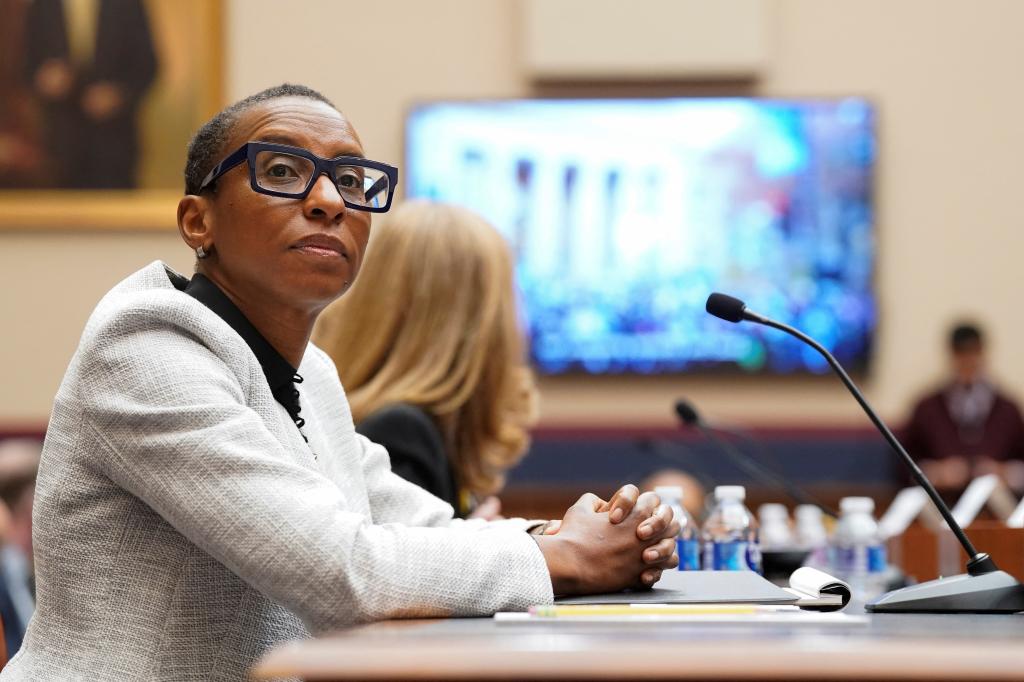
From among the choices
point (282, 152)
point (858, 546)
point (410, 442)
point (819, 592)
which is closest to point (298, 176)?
point (282, 152)

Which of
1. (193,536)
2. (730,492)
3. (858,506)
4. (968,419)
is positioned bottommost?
(968,419)

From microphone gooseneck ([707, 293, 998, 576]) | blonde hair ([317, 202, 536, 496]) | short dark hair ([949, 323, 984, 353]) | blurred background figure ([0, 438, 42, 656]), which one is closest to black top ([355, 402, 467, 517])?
blonde hair ([317, 202, 536, 496])

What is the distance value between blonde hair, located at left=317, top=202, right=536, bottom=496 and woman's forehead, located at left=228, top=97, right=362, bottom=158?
1159mm

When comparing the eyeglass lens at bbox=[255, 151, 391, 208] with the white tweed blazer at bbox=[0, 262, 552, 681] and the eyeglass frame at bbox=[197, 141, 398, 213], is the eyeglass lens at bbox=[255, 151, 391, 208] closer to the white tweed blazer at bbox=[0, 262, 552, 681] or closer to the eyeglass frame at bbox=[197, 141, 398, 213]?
Result: the eyeglass frame at bbox=[197, 141, 398, 213]

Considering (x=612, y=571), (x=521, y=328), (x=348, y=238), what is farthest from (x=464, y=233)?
(x=612, y=571)

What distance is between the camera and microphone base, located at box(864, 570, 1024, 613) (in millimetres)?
1639

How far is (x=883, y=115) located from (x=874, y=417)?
5.85 meters

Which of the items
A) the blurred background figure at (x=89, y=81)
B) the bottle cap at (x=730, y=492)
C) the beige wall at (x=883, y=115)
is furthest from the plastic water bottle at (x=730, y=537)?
the blurred background figure at (x=89, y=81)

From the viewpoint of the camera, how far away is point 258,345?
71.4 inches

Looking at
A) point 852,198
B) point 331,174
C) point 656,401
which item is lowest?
point 656,401

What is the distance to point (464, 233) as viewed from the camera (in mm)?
3051

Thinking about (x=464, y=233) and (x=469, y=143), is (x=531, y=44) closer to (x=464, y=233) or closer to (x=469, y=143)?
(x=469, y=143)

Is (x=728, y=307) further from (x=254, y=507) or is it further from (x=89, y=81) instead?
(x=89, y=81)

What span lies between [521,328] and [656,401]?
175 inches
